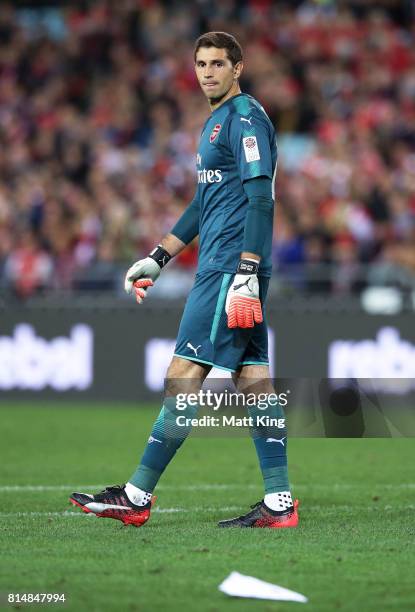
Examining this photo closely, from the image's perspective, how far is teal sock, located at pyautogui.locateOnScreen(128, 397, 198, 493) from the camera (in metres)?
6.51

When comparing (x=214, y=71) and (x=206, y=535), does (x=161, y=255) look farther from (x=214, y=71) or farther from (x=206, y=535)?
(x=206, y=535)

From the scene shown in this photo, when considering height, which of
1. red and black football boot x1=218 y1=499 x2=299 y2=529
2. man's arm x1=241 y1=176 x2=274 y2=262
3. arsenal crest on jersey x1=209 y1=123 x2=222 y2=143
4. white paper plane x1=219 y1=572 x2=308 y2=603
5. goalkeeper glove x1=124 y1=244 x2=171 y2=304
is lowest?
red and black football boot x1=218 y1=499 x2=299 y2=529

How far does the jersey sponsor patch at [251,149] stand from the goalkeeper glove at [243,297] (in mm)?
508

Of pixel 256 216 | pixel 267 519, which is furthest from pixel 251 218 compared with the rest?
pixel 267 519

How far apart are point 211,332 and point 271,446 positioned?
695 mm

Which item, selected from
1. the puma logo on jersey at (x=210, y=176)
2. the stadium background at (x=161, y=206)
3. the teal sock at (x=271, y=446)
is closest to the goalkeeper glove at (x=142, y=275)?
the puma logo on jersey at (x=210, y=176)

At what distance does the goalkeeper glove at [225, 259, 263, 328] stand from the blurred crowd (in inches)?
319

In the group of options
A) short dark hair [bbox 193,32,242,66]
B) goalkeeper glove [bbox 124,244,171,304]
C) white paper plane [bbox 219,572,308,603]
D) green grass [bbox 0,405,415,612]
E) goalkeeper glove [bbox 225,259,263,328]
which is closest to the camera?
white paper plane [bbox 219,572,308,603]

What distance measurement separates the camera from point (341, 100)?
18047 mm

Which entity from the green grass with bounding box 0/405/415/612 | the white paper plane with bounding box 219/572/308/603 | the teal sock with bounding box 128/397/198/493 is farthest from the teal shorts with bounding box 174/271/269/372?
the white paper plane with bounding box 219/572/308/603

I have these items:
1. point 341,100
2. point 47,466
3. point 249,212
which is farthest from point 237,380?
point 341,100

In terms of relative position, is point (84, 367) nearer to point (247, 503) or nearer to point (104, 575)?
point (247, 503)

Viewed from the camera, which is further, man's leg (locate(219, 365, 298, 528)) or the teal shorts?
man's leg (locate(219, 365, 298, 528))

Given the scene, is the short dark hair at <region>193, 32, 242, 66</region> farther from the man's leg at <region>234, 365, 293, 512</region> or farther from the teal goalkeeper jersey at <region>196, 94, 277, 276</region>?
the man's leg at <region>234, 365, 293, 512</region>
